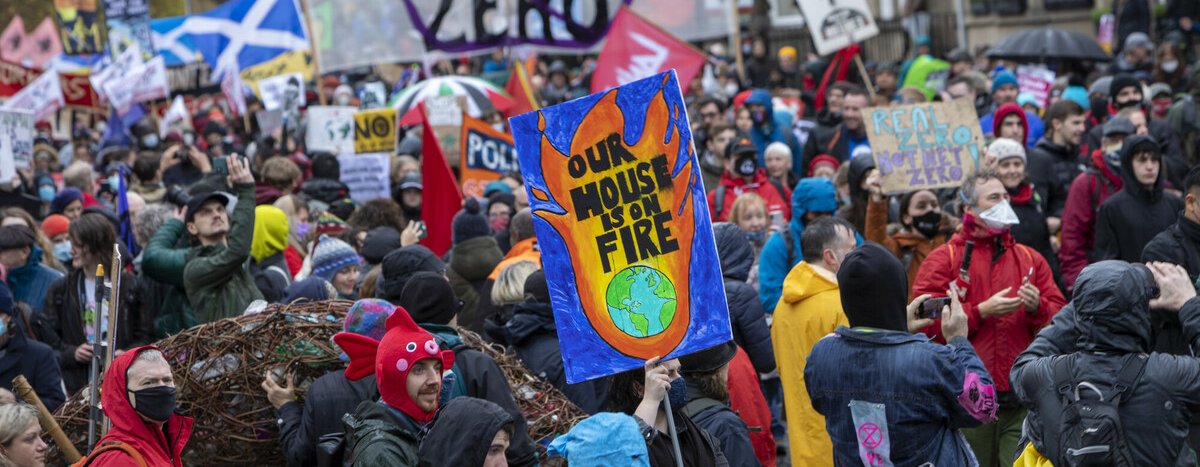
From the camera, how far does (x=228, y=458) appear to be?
19.1ft

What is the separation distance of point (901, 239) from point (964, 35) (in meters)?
18.4

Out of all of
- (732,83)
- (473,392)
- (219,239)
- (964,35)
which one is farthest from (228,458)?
(964,35)

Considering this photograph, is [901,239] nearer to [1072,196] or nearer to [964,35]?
[1072,196]

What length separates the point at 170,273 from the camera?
7.47 metres

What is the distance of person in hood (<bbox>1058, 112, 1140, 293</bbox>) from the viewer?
8703 millimetres

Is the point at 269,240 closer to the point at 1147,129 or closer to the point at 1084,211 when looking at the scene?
the point at 1084,211

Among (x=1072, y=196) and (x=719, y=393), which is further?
(x=1072, y=196)

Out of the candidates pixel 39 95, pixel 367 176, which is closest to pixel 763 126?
pixel 367 176

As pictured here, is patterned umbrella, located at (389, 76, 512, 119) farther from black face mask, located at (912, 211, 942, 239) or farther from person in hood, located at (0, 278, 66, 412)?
person in hood, located at (0, 278, 66, 412)

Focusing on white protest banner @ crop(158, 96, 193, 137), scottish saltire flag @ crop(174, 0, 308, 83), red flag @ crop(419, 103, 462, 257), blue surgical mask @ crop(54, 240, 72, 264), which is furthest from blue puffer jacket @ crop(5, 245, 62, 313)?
white protest banner @ crop(158, 96, 193, 137)

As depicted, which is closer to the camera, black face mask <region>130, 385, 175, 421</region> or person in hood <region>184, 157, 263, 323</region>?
black face mask <region>130, 385, 175, 421</region>

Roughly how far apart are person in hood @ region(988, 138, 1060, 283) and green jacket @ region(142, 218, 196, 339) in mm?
4296

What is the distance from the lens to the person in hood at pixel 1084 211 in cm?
870

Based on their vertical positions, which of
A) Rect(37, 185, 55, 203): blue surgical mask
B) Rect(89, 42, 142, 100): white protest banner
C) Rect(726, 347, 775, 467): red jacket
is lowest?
Rect(726, 347, 775, 467): red jacket
